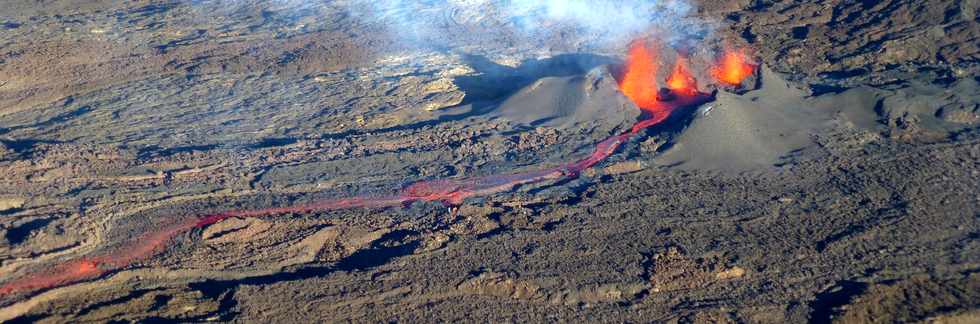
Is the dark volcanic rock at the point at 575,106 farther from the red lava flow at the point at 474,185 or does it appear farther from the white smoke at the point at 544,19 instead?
the white smoke at the point at 544,19

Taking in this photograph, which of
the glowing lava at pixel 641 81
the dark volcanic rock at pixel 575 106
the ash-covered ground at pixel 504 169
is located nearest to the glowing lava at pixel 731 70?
the ash-covered ground at pixel 504 169

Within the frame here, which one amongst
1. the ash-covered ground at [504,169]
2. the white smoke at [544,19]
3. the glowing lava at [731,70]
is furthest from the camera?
the white smoke at [544,19]

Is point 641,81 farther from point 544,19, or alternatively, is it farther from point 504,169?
point 544,19

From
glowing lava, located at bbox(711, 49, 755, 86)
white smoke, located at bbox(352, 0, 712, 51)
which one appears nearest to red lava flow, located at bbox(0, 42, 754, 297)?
glowing lava, located at bbox(711, 49, 755, 86)

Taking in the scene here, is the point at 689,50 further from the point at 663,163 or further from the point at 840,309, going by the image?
the point at 840,309

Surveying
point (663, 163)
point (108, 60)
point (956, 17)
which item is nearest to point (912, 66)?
point (956, 17)

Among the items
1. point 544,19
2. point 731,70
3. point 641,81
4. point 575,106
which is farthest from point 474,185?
point 544,19

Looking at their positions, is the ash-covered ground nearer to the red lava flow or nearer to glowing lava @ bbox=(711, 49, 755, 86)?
the red lava flow
